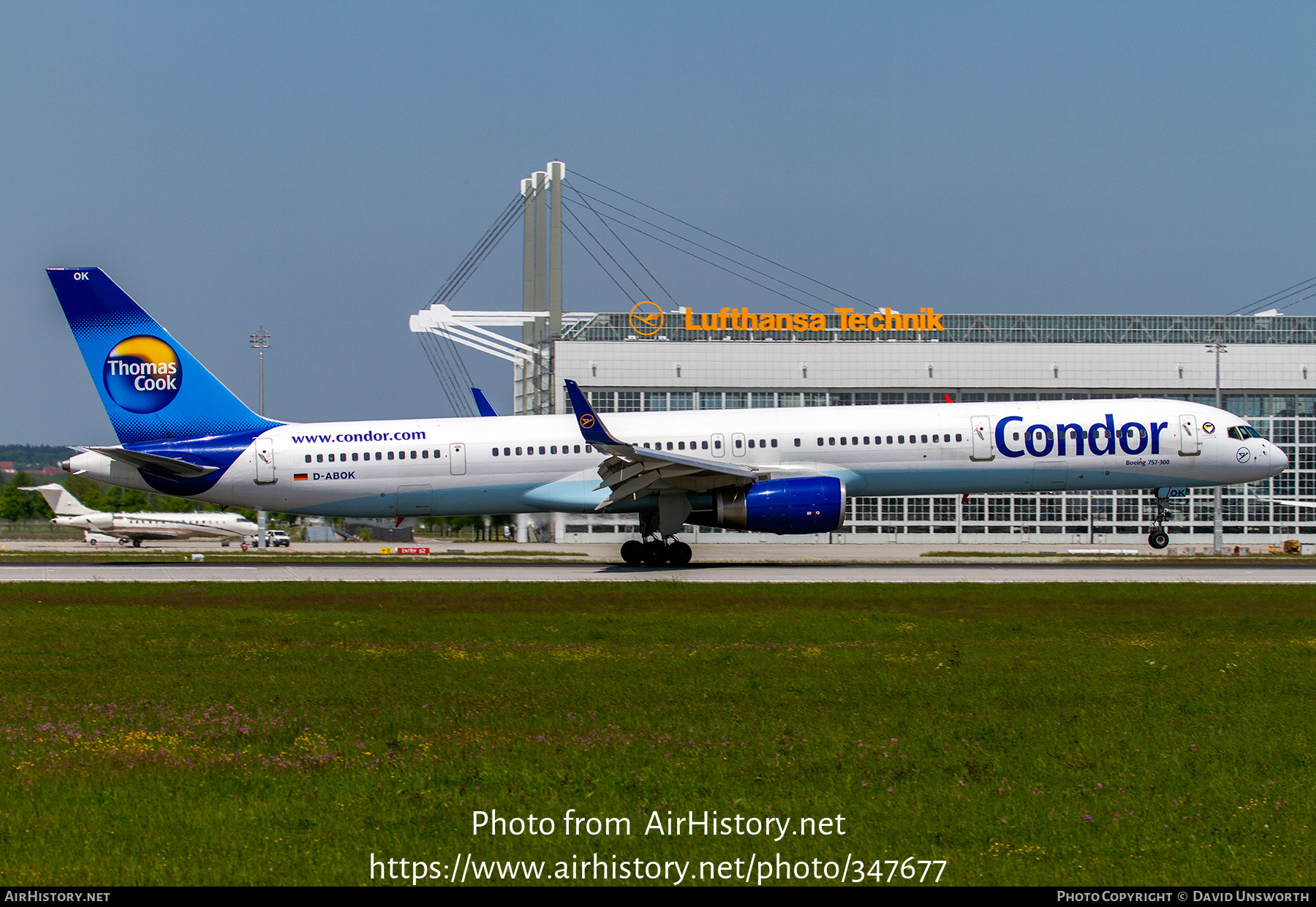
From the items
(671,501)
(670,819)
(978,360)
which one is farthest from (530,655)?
(978,360)

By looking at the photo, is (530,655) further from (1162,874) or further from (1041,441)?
(1041,441)

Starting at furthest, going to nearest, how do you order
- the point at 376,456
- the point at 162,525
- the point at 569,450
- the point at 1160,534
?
the point at 162,525, the point at 1160,534, the point at 376,456, the point at 569,450

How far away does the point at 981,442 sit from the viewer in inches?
1347

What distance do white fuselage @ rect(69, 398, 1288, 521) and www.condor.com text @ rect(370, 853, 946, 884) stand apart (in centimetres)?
2668

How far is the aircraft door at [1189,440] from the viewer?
34.7m

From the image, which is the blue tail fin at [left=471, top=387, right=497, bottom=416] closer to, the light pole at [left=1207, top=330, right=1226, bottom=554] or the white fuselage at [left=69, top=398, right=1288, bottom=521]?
the white fuselage at [left=69, top=398, right=1288, bottom=521]

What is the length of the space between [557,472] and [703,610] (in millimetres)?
13460

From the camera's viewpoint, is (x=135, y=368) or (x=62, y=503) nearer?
(x=135, y=368)

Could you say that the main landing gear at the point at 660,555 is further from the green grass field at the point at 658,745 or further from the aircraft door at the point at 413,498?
the green grass field at the point at 658,745

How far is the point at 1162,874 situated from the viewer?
7121 mm

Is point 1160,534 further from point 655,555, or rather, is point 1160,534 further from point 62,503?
point 62,503

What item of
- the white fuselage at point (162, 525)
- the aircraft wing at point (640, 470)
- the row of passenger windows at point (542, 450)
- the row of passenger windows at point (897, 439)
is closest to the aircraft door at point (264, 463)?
the row of passenger windows at point (542, 450)

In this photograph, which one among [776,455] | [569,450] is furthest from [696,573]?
[569,450]

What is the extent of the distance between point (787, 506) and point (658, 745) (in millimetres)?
22398
